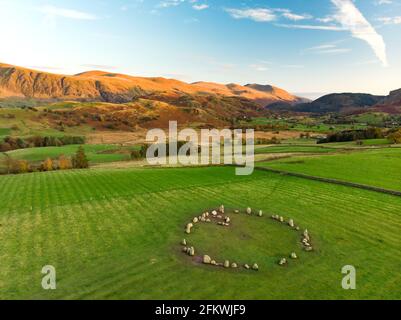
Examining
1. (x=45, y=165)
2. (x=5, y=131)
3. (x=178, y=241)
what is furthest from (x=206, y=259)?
(x=5, y=131)

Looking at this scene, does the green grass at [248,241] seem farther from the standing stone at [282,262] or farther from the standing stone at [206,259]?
the standing stone at [206,259]

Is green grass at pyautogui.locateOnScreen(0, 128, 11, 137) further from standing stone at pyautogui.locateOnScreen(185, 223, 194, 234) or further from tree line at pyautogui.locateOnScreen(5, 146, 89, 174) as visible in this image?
standing stone at pyautogui.locateOnScreen(185, 223, 194, 234)

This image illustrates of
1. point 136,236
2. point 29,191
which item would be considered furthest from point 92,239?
point 29,191
